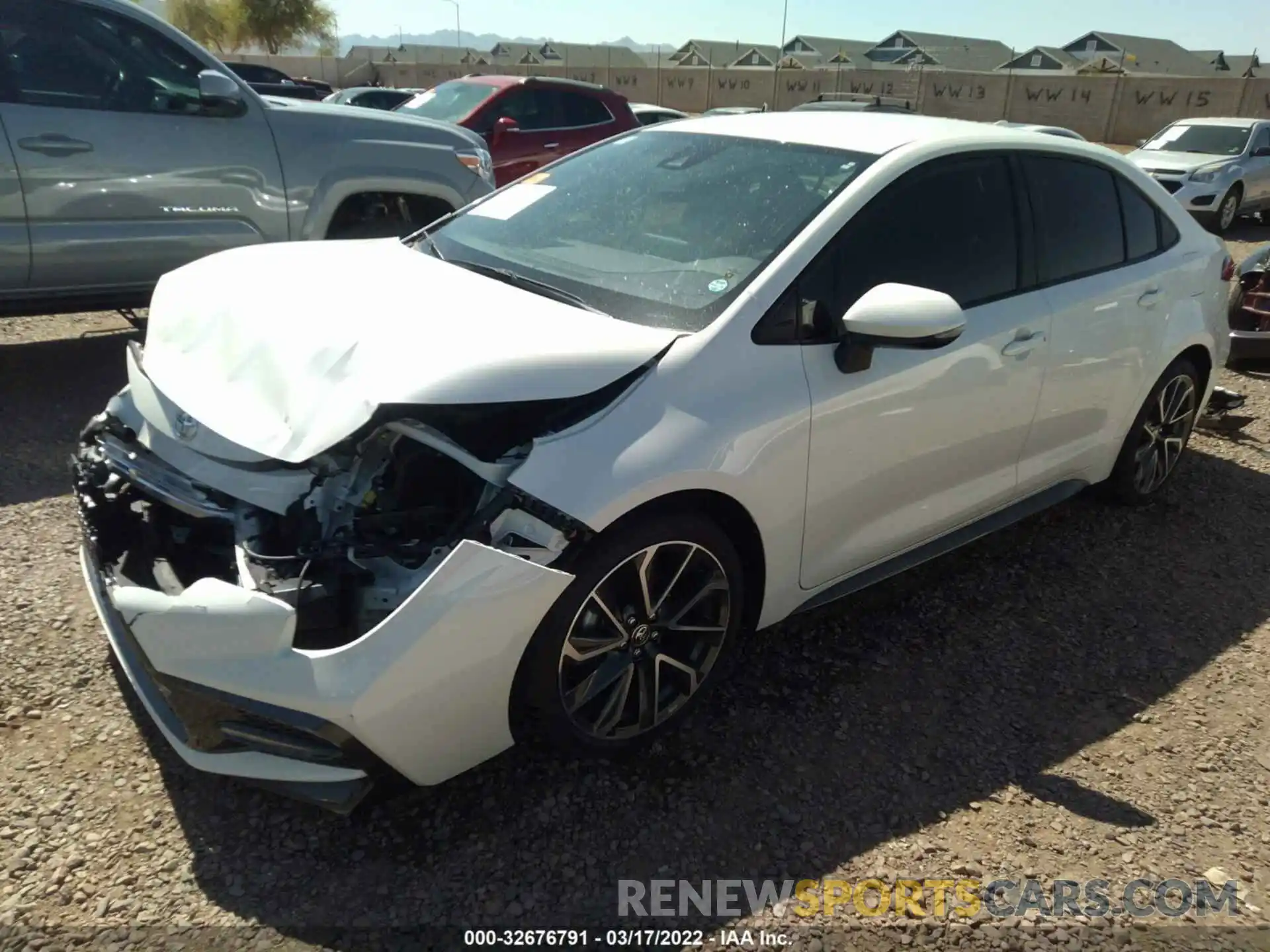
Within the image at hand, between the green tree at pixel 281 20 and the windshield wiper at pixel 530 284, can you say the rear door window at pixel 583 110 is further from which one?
the green tree at pixel 281 20

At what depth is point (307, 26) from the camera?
171ft

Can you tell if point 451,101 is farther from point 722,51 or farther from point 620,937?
point 722,51

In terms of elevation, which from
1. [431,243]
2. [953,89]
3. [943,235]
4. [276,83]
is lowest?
[431,243]

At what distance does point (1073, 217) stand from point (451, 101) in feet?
28.8

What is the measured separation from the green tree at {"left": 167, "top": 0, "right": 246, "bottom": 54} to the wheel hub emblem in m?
55.7

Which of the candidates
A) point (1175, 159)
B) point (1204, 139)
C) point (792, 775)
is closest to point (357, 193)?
point (792, 775)

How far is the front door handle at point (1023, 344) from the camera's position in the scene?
3.31 m

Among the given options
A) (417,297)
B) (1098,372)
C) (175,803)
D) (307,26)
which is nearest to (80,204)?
(417,297)

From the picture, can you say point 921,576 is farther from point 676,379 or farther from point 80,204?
point 80,204

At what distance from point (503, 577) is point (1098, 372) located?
2.80 meters

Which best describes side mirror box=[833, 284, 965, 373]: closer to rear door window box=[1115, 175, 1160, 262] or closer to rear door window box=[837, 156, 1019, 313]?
rear door window box=[837, 156, 1019, 313]

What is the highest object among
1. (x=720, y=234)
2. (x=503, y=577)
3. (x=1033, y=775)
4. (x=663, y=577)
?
(x=720, y=234)

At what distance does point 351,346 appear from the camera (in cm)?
250

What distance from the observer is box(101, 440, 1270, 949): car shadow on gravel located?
89.4 inches
